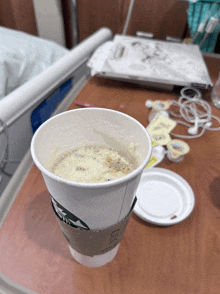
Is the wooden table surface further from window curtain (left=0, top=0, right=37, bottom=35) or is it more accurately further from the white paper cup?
window curtain (left=0, top=0, right=37, bottom=35)

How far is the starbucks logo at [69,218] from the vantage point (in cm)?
27

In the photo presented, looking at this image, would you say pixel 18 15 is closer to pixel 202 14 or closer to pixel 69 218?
pixel 202 14

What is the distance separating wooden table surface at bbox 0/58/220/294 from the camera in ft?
1.21

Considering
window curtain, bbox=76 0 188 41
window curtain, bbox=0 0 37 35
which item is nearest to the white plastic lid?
window curtain, bbox=76 0 188 41

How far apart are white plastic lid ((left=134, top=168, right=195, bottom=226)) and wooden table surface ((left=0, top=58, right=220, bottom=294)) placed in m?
0.02

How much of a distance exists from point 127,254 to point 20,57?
40.1 inches

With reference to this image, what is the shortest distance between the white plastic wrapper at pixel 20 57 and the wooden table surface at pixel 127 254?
0.61 meters

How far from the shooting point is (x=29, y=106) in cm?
76

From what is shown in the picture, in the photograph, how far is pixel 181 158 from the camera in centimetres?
59

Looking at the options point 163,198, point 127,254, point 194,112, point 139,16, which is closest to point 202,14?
point 139,16

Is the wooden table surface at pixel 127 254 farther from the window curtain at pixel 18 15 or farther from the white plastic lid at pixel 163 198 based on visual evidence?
the window curtain at pixel 18 15

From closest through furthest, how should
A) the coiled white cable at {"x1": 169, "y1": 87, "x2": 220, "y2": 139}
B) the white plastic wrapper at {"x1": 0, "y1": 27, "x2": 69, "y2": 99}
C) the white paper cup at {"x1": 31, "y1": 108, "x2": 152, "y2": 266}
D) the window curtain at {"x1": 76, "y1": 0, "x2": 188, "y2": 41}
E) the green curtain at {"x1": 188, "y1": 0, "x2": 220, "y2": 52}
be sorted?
the white paper cup at {"x1": 31, "y1": 108, "x2": 152, "y2": 266}, the coiled white cable at {"x1": 169, "y1": 87, "x2": 220, "y2": 139}, the white plastic wrapper at {"x1": 0, "y1": 27, "x2": 69, "y2": 99}, the green curtain at {"x1": 188, "y1": 0, "x2": 220, "y2": 52}, the window curtain at {"x1": 76, "y1": 0, "x2": 188, "y2": 41}

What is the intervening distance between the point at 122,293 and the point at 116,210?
205 millimetres

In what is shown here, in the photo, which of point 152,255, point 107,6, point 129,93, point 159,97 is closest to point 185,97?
point 159,97
